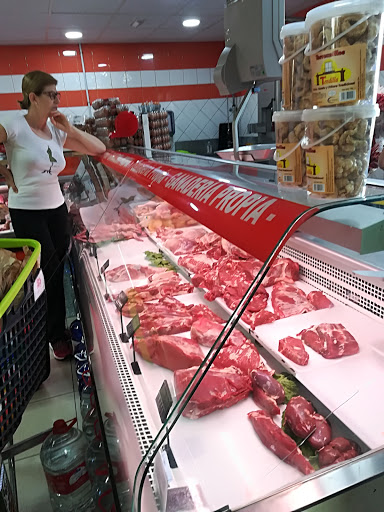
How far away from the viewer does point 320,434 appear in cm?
109

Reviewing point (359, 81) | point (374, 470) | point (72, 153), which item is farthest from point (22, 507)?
point (72, 153)

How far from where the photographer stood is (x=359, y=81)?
76 cm

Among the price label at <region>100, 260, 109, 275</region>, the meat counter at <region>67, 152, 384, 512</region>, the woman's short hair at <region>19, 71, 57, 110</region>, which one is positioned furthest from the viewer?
the woman's short hair at <region>19, 71, 57, 110</region>

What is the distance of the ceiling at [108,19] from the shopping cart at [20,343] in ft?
16.5

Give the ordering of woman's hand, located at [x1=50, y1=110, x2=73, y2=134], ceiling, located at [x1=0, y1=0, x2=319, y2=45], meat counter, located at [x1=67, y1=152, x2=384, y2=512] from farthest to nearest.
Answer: ceiling, located at [x1=0, y1=0, x2=319, y2=45] < woman's hand, located at [x1=50, y1=110, x2=73, y2=134] < meat counter, located at [x1=67, y1=152, x2=384, y2=512]

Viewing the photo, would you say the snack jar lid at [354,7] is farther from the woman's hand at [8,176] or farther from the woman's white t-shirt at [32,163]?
the woman's hand at [8,176]

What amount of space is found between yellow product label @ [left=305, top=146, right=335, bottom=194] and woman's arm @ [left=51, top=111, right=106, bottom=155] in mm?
2342

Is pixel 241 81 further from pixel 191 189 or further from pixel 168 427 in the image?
pixel 168 427

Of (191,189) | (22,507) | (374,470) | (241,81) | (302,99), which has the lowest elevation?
(22,507)

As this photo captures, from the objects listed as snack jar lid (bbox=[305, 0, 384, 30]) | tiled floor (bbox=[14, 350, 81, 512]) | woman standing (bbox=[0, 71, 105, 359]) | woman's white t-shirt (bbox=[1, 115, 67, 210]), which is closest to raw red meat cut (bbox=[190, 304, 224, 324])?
snack jar lid (bbox=[305, 0, 384, 30])

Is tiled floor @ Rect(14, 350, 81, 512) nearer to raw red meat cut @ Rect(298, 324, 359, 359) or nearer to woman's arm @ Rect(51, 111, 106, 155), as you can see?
raw red meat cut @ Rect(298, 324, 359, 359)

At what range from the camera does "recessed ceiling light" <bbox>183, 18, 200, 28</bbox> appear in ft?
21.2

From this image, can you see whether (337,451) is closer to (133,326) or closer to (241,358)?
(241,358)

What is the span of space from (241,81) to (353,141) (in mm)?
1149
